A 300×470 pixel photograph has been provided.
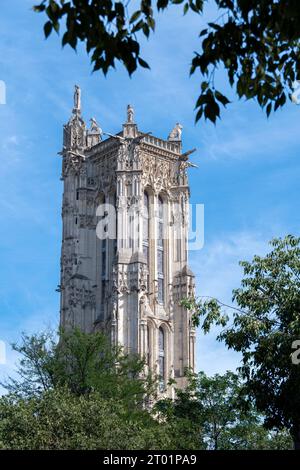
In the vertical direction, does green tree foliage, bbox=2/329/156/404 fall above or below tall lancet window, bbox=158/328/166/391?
below

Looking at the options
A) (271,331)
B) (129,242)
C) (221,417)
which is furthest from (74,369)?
(129,242)

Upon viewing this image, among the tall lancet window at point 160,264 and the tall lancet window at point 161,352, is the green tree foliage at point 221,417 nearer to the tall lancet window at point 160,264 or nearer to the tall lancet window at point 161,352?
the tall lancet window at point 161,352

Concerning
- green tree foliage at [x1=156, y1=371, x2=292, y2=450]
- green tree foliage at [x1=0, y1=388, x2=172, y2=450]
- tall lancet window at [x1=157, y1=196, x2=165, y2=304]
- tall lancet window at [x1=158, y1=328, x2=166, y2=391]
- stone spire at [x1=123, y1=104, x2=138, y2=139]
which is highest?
stone spire at [x1=123, y1=104, x2=138, y2=139]

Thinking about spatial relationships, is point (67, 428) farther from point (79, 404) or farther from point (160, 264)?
point (160, 264)

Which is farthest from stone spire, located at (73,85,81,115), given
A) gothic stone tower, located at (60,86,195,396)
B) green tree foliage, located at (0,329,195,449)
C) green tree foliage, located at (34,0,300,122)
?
green tree foliage, located at (34,0,300,122)

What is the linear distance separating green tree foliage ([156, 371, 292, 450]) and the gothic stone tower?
29.4m

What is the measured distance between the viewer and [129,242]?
264ft

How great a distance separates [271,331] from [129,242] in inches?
2049

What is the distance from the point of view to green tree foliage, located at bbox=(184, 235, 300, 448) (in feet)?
88.9

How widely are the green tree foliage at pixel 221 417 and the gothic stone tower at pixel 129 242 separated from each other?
29.4 m

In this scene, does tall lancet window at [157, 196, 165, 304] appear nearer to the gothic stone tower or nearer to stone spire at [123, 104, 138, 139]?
the gothic stone tower

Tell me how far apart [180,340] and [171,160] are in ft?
53.5

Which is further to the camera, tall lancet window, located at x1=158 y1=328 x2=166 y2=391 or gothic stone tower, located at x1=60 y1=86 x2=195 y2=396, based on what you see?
tall lancet window, located at x1=158 y1=328 x2=166 y2=391

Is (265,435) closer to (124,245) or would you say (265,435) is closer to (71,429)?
(71,429)
